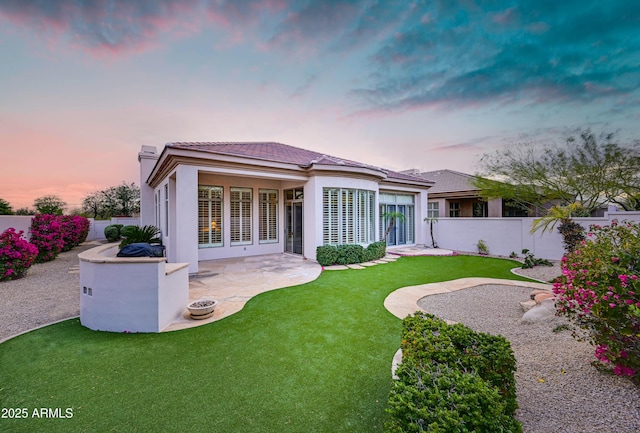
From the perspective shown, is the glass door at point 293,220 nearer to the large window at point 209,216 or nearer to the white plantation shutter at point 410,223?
the large window at point 209,216

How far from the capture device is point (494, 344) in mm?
2361

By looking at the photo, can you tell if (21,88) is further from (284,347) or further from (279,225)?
(284,347)

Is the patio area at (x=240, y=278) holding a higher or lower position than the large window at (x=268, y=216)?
lower

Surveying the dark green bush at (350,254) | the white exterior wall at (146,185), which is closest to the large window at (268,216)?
the dark green bush at (350,254)

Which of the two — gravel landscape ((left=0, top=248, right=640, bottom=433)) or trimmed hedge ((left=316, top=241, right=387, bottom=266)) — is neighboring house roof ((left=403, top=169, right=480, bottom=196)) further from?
gravel landscape ((left=0, top=248, right=640, bottom=433))

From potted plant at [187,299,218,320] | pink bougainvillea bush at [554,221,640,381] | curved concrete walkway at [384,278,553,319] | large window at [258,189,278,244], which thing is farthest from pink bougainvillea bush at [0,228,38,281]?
pink bougainvillea bush at [554,221,640,381]

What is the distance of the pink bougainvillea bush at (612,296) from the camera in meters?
2.26

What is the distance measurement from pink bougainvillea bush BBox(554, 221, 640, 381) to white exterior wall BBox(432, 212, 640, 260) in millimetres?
9070

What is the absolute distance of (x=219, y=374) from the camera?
3158mm

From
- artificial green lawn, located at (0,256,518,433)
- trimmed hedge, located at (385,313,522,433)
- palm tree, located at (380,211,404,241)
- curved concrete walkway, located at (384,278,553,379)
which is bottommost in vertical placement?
curved concrete walkway, located at (384,278,553,379)

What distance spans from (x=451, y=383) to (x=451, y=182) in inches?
809

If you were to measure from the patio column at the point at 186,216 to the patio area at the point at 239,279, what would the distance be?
0.77 metres

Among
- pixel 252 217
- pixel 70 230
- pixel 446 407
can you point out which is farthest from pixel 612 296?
pixel 70 230

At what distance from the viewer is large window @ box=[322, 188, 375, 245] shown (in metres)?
10.6
